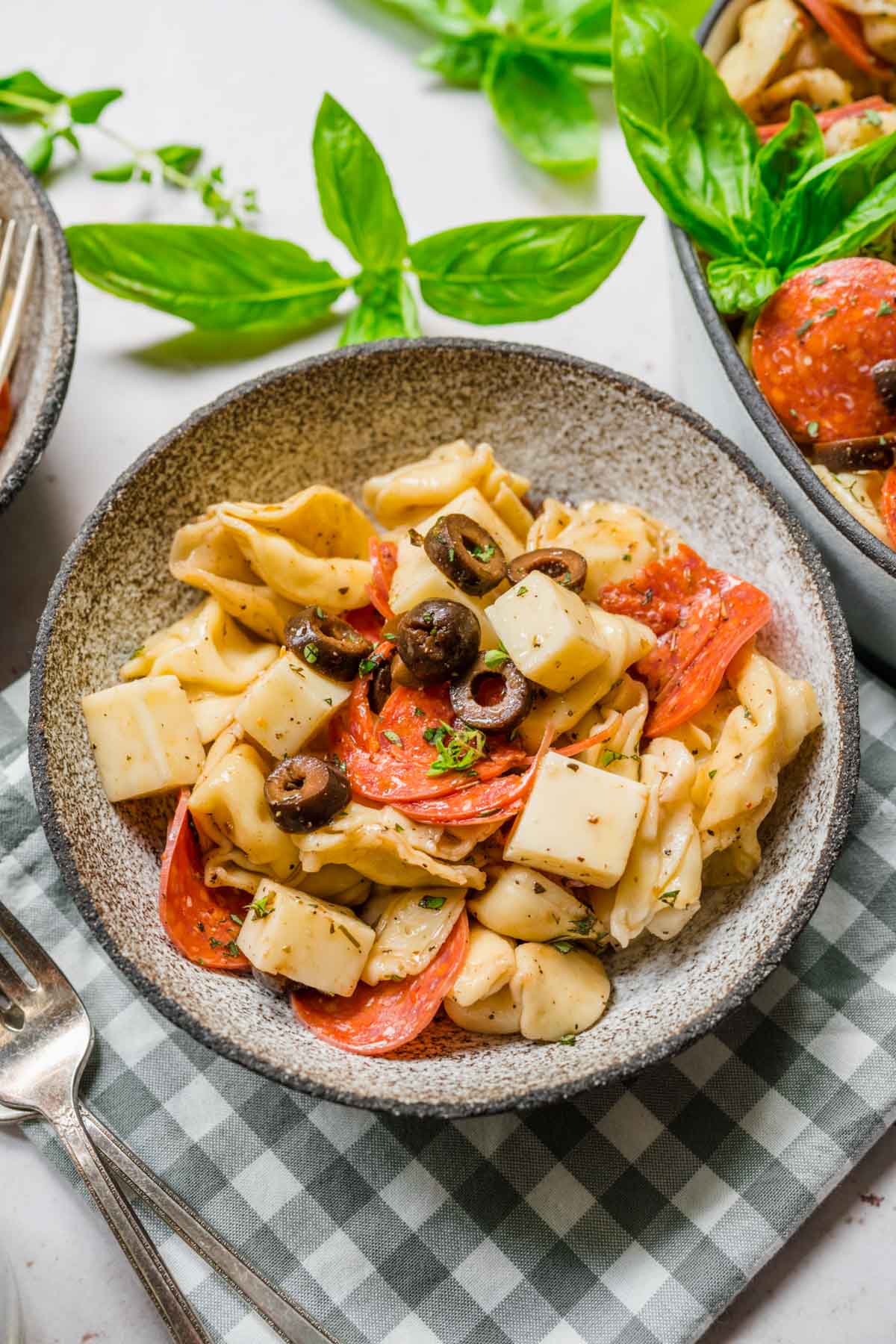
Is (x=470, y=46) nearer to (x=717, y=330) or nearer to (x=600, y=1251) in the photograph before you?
(x=717, y=330)

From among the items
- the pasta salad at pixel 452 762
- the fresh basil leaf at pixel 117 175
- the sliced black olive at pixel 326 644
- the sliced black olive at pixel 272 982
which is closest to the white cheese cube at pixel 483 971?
the pasta salad at pixel 452 762

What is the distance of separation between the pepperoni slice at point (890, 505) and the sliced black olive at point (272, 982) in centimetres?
150

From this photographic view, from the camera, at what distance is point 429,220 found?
352 cm

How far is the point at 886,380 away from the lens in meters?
2.57

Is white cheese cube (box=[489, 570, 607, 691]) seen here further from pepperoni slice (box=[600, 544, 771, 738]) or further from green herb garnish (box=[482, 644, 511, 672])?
pepperoni slice (box=[600, 544, 771, 738])

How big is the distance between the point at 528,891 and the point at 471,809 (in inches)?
7.4

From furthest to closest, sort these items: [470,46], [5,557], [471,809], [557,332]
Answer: [470,46] < [557,332] < [5,557] < [471,809]

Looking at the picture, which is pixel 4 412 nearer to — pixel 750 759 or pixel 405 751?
pixel 405 751

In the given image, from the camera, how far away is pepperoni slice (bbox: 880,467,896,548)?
2.52m

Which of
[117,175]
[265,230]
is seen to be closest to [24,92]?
[117,175]

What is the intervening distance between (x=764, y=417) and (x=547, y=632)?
2.28 ft

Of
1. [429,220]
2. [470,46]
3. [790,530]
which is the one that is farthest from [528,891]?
[470,46]

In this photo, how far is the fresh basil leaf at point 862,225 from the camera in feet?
8.35

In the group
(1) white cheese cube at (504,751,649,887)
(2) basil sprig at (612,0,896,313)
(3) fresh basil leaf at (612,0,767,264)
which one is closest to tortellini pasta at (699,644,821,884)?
(1) white cheese cube at (504,751,649,887)
